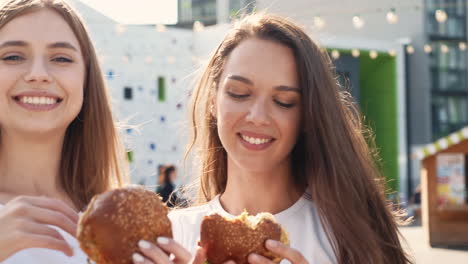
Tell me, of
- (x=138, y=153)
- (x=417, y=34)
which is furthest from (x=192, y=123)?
(x=417, y=34)

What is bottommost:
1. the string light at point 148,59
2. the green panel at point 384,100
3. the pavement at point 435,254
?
the pavement at point 435,254

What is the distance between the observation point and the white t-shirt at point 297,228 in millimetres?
2689

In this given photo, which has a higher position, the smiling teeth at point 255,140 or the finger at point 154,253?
the smiling teeth at point 255,140

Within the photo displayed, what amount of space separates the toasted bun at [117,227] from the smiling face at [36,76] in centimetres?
74

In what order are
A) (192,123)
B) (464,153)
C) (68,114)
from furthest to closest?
1. (464,153)
2. (192,123)
3. (68,114)

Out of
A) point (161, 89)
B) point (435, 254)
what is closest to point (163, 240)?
point (435, 254)

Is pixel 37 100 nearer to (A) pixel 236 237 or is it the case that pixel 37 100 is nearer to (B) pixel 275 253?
(A) pixel 236 237

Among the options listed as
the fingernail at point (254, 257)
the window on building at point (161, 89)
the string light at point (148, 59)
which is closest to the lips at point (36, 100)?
the fingernail at point (254, 257)

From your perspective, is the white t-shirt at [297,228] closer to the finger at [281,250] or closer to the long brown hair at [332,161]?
the long brown hair at [332,161]

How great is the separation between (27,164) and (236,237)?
3.77 ft

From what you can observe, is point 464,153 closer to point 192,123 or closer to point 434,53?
point 192,123

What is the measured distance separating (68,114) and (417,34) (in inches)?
1365

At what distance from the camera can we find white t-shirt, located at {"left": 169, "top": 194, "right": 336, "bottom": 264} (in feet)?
8.82

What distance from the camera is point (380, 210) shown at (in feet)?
9.51
